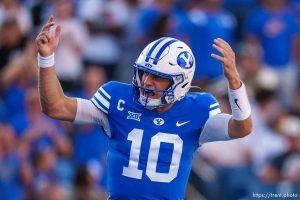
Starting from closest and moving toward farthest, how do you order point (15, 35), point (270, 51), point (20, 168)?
1. point (20, 168)
2. point (15, 35)
3. point (270, 51)

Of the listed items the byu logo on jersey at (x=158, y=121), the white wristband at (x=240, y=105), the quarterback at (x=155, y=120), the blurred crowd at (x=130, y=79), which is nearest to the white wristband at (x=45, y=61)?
the quarterback at (x=155, y=120)

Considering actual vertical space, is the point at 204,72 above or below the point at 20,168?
above

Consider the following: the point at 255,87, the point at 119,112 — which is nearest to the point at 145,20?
the point at 255,87

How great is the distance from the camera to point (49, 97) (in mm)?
6637

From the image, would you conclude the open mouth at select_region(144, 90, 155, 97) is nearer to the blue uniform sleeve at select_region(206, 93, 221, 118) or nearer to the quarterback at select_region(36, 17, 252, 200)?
the quarterback at select_region(36, 17, 252, 200)

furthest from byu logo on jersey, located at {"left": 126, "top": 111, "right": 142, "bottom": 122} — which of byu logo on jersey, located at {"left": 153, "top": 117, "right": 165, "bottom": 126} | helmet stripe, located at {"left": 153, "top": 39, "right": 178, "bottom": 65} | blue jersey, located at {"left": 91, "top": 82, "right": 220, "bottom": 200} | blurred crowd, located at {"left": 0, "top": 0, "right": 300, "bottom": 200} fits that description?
blurred crowd, located at {"left": 0, "top": 0, "right": 300, "bottom": 200}

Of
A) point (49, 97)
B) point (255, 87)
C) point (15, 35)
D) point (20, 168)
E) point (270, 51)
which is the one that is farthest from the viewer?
point (270, 51)

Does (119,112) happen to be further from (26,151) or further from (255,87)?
(255,87)

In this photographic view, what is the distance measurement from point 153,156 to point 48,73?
908 mm

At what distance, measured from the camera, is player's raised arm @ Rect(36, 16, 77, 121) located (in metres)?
6.58

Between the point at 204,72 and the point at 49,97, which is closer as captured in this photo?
the point at 49,97

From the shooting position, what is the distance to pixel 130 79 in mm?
13305

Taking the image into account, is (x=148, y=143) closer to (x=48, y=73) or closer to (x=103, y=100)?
(x=103, y=100)

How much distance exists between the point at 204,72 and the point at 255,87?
0.75 meters
